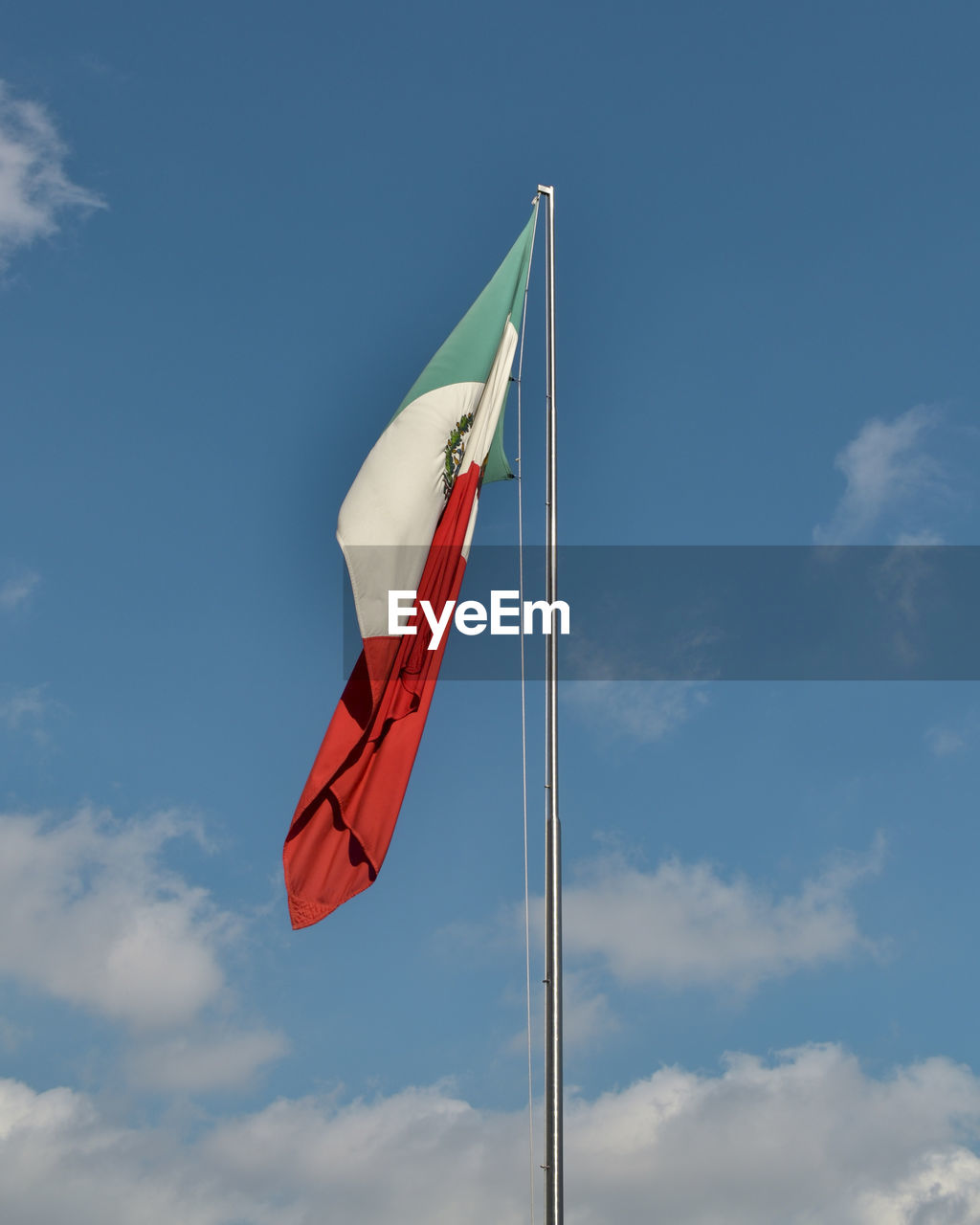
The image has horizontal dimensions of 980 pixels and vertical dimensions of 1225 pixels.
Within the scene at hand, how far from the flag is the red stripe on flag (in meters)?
0.01

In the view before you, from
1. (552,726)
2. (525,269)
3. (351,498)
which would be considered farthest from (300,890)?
(525,269)

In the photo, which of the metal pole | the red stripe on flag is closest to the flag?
the red stripe on flag

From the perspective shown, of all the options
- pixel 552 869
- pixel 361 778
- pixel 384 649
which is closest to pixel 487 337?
pixel 384 649

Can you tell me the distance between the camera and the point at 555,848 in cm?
1688

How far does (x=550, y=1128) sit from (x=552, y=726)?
17.2 feet

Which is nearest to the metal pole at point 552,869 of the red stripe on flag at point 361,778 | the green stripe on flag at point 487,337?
the green stripe on flag at point 487,337

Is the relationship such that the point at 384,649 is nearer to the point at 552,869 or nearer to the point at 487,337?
the point at 552,869

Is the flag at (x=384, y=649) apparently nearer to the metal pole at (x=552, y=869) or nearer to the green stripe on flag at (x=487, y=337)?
the green stripe on flag at (x=487, y=337)

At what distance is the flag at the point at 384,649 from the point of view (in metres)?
17.2

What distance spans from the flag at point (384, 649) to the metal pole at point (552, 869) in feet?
4.58

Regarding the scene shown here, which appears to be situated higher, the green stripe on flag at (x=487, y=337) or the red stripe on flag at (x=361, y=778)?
the green stripe on flag at (x=487, y=337)

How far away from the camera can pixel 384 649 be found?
1722 cm

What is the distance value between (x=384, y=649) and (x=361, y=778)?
5.92 feet

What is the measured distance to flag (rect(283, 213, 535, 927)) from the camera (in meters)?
17.2
